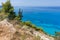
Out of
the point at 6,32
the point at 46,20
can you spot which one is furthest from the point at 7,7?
the point at 46,20

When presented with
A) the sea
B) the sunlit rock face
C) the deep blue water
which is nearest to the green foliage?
the sea

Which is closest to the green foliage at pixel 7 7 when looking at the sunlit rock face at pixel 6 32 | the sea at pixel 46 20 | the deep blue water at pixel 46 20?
the sea at pixel 46 20

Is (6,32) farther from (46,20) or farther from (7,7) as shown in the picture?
(46,20)

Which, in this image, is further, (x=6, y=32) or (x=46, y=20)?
(x=46, y=20)

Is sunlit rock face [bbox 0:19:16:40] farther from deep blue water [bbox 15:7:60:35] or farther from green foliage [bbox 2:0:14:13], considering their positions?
deep blue water [bbox 15:7:60:35]

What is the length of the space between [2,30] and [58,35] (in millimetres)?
1704

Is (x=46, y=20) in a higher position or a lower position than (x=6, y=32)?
lower

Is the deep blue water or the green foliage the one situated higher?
the green foliage

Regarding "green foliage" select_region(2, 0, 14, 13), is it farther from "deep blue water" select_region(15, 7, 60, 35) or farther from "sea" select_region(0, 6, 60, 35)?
"deep blue water" select_region(15, 7, 60, 35)

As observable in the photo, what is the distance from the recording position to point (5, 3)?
878 centimetres

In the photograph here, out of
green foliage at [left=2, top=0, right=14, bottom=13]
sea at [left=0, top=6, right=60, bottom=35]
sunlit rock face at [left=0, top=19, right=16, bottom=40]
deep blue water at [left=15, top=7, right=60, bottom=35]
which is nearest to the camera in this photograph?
sunlit rock face at [left=0, top=19, right=16, bottom=40]

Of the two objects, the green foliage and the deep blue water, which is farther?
the deep blue water

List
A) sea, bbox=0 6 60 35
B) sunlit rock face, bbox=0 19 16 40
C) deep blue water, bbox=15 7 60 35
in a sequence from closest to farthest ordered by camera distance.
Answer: sunlit rock face, bbox=0 19 16 40 < sea, bbox=0 6 60 35 < deep blue water, bbox=15 7 60 35

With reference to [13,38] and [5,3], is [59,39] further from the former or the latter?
[5,3]
